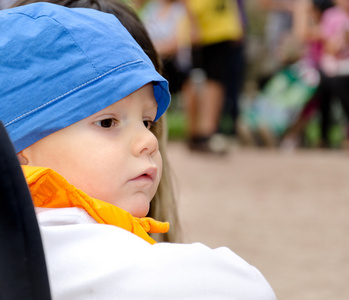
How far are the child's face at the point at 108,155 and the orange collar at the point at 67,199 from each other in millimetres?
67

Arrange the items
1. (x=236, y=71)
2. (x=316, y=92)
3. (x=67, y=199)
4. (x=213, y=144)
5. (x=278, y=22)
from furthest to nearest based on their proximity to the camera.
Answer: (x=278, y=22), (x=316, y=92), (x=236, y=71), (x=213, y=144), (x=67, y=199)

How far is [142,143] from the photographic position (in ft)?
4.27

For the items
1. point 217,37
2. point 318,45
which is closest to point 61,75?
point 217,37

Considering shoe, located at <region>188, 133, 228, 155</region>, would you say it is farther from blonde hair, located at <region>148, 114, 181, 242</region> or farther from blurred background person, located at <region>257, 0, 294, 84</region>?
blonde hair, located at <region>148, 114, 181, 242</region>

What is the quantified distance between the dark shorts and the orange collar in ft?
14.8

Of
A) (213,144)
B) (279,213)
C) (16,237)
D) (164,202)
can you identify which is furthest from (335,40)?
(16,237)

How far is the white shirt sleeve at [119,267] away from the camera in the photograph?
1.04 m

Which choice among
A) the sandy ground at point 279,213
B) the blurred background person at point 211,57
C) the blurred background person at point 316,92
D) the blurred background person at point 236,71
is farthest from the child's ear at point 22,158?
the blurred background person at point 316,92

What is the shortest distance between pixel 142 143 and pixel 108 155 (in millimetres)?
72

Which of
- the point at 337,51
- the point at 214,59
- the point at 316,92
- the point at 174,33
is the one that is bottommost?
the point at 316,92

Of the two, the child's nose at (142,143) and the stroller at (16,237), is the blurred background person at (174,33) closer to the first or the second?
the child's nose at (142,143)

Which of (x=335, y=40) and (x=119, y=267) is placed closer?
(x=119, y=267)

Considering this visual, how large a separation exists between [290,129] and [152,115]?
5.82 m

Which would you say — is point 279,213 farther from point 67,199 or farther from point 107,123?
point 67,199
